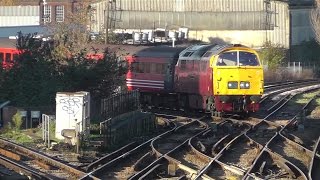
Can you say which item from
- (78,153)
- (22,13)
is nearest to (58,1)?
(22,13)

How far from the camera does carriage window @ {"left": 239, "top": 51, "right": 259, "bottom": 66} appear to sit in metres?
26.7

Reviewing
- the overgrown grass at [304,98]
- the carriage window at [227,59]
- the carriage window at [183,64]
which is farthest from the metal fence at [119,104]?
the overgrown grass at [304,98]

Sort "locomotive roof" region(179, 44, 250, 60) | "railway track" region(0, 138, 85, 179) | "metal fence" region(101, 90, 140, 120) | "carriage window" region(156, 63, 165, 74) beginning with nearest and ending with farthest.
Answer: "railway track" region(0, 138, 85, 179), "metal fence" region(101, 90, 140, 120), "locomotive roof" region(179, 44, 250, 60), "carriage window" region(156, 63, 165, 74)

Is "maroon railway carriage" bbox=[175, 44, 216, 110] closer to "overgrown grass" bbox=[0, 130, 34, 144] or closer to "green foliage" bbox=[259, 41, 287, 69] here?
"overgrown grass" bbox=[0, 130, 34, 144]

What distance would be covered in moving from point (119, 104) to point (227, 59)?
5.36m

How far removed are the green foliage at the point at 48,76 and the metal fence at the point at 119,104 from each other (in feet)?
3.82

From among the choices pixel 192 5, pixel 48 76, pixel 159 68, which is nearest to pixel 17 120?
pixel 48 76

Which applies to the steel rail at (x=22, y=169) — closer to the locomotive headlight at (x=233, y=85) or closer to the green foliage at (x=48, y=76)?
the green foliage at (x=48, y=76)

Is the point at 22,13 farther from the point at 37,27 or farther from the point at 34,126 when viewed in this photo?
the point at 34,126

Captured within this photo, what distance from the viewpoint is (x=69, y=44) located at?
27.4 metres

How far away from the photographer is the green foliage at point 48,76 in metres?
23.7

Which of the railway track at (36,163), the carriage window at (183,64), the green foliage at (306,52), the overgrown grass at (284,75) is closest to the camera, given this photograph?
the railway track at (36,163)

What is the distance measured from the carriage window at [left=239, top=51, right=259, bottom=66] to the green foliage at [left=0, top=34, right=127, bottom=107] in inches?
171

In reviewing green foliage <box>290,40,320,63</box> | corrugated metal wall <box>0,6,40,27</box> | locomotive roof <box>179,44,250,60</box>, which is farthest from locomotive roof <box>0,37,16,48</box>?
green foliage <box>290,40,320,63</box>
